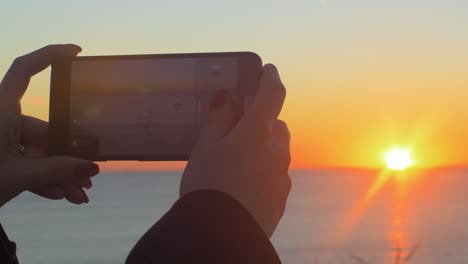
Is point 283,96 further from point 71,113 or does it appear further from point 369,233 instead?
point 369,233

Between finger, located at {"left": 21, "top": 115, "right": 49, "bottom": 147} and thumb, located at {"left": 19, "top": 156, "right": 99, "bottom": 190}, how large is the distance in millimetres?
190

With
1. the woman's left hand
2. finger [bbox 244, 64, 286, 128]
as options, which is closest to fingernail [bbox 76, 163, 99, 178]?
the woman's left hand

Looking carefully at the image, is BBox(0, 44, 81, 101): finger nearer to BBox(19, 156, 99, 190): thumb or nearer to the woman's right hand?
BBox(19, 156, 99, 190): thumb

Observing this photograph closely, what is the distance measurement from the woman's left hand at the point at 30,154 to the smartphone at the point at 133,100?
8 cm

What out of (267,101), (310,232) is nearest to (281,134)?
(267,101)

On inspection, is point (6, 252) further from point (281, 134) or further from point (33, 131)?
point (33, 131)

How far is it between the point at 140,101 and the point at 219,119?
2.95 feet

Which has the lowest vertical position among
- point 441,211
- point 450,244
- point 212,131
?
point 212,131

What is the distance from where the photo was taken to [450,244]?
68.3 meters

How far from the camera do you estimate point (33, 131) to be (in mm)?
2826

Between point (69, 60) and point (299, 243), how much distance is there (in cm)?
7236

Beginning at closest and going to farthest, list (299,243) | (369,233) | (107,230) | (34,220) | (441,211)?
(299,243) → (369,233) → (107,230) → (34,220) → (441,211)

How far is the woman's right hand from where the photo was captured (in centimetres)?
171

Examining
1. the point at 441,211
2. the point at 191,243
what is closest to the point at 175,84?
the point at 191,243
